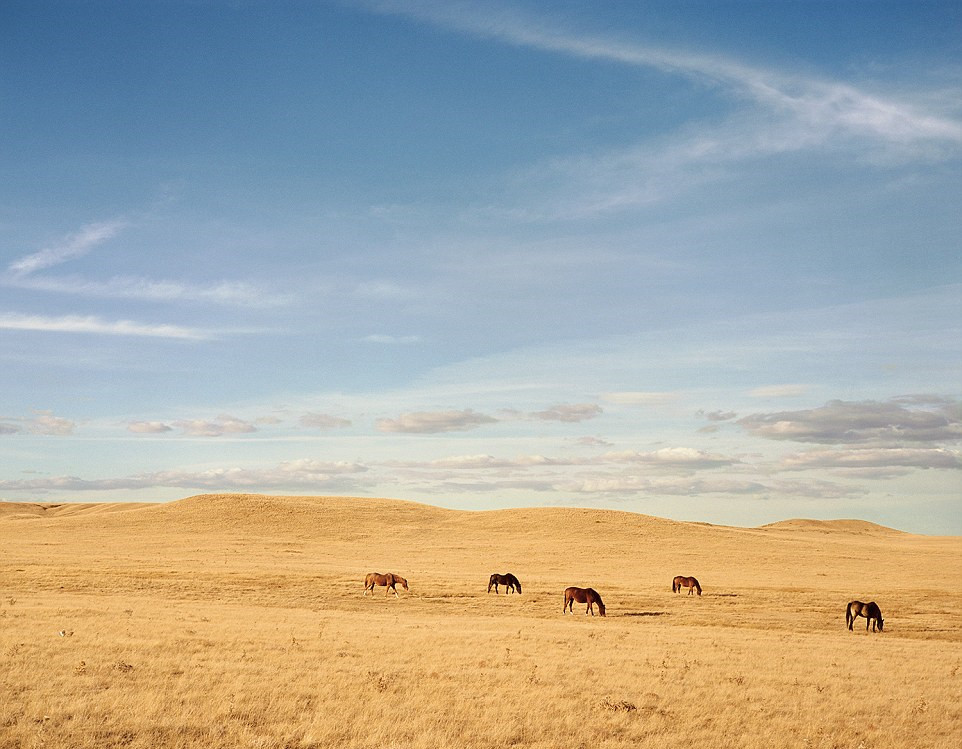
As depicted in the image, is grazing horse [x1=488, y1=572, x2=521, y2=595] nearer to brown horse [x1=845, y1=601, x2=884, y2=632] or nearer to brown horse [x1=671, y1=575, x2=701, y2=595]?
brown horse [x1=671, y1=575, x2=701, y2=595]

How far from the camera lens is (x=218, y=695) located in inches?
590

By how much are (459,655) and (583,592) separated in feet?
46.1

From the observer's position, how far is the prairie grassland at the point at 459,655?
1395 cm

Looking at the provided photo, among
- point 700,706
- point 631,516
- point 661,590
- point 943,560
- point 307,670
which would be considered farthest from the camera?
point 631,516

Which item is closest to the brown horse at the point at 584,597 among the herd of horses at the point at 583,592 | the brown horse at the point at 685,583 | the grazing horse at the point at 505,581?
the herd of horses at the point at 583,592

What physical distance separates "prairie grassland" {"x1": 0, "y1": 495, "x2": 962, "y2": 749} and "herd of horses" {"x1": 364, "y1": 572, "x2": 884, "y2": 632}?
655 mm

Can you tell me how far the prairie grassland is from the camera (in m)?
13.9

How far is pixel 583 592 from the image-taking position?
111 ft

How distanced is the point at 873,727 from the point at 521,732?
22.8 ft

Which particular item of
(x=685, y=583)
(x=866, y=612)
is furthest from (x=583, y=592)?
(x=866, y=612)

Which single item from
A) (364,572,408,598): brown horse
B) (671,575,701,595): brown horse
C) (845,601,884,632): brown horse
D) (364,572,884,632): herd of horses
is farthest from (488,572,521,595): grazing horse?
(845,601,884,632): brown horse

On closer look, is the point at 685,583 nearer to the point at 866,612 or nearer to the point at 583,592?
the point at 583,592

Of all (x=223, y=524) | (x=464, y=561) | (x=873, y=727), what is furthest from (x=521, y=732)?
(x=223, y=524)

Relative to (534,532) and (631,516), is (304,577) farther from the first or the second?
(631,516)
